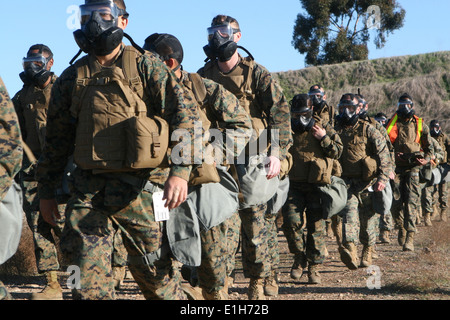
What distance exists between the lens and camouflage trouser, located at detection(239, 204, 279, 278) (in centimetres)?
738

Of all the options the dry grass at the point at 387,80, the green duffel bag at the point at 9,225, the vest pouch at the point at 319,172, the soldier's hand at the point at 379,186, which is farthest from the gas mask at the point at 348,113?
the dry grass at the point at 387,80

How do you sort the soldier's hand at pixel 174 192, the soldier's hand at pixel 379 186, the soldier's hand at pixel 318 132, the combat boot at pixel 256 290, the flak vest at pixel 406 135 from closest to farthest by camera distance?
the soldier's hand at pixel 174 192 < the combat boot at pixel 256 290 < the soldier's hand at pixel 318 132 < the soldier's hand at pixel 379 186 < the flak vest at pixel 406 135

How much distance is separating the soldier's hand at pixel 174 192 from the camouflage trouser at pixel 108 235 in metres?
0.27

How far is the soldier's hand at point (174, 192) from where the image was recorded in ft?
14.8

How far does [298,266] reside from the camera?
A: 9609 mm

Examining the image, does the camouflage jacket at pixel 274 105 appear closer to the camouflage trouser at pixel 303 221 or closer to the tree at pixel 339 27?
the camouflage trouser at pixel 303 221

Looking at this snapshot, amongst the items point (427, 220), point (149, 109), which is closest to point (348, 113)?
→ point (149, 109)

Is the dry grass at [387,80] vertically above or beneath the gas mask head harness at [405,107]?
above

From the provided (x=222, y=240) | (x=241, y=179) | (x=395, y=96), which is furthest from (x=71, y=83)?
(x=395, y=96)

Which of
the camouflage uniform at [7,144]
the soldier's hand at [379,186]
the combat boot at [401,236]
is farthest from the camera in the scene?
the combat boot at [401,236]

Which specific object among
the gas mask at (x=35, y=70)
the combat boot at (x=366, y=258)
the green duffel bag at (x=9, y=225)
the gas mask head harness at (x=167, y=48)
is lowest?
the combat boot at (x=366, y=258)

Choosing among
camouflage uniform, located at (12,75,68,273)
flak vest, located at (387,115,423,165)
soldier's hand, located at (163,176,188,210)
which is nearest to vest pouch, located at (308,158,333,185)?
camouflage uniform, located at (12,75,68,273)

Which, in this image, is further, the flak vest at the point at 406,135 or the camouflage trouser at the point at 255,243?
the flak vest at the point at 406,135

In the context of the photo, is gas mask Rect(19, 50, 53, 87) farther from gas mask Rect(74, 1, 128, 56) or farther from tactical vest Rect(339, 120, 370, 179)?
tactical vest Rect(339, 120, 370, 179)
